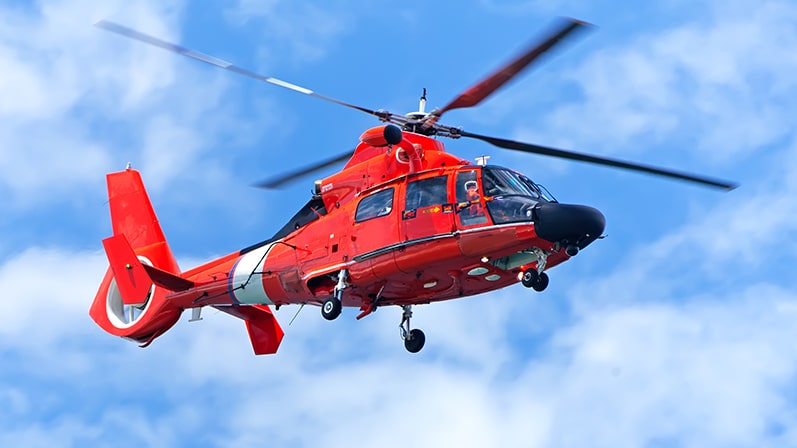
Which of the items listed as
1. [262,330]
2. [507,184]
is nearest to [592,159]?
[507,184]

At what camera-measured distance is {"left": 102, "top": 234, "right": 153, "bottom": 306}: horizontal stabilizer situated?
23922 millimetres

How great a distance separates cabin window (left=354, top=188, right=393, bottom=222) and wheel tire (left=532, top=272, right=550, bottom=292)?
2826mm

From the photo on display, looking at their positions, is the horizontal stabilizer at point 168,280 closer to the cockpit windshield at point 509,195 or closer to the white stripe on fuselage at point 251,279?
the white stripe on fuselage at point 251,279

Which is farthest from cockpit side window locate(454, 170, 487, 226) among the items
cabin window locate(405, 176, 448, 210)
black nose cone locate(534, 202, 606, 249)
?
black nose cone locate(534, 202, 606, 249)

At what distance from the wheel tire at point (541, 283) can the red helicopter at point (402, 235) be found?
0.02 metres

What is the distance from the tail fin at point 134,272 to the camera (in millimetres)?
23656

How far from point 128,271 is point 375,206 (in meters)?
6.79

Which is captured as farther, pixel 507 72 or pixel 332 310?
pixel 332 310

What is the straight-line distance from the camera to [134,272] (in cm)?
2397

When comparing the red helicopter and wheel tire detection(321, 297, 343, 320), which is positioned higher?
the red helicopter

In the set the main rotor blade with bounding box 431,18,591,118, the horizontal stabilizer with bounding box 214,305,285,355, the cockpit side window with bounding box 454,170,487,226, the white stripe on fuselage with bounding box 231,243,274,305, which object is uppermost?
the main rotor blade with bounding box 431,18,591,118

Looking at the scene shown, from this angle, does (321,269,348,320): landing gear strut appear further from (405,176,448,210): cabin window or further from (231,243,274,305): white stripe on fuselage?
(231,243,274,305): white stripe on fuselage

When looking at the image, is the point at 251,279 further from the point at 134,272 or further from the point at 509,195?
the point at 509,195

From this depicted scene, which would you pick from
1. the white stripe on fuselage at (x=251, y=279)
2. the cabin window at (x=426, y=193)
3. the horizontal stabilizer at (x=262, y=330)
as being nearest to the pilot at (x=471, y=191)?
the cabin window at (x=426, y=193)
